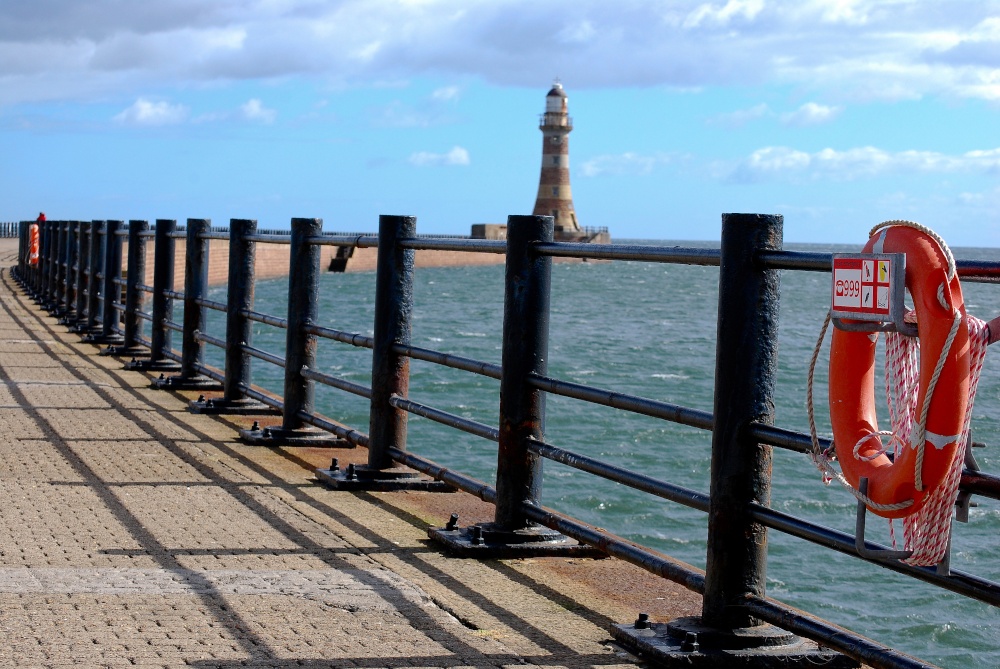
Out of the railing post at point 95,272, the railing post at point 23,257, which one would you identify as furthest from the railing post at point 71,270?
the railing post at point 23,257

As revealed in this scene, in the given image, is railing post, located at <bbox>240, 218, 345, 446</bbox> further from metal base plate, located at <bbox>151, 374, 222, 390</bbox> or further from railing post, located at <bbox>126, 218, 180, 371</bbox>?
railing post, located at <bbox>126, 218, 180, 371</bbox>

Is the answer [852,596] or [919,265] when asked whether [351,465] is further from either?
[852,596]

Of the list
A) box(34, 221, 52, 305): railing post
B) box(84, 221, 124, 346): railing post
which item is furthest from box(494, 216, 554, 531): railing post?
box(34, 221, 52, 305): railing post

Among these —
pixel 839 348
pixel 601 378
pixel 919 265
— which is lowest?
pixel 601 378

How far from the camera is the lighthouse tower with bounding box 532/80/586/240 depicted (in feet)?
343

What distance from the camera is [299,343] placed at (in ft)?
24.1

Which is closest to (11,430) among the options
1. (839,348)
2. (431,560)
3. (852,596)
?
(431,560)

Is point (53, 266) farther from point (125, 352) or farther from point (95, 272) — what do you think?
point (125, 352)

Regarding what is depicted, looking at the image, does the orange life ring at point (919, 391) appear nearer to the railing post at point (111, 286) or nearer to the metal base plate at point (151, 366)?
the metal base plate at point (151, 366)

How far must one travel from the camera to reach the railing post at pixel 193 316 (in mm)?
9891

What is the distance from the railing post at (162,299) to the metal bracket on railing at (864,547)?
863 cm

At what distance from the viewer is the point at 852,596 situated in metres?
10.9

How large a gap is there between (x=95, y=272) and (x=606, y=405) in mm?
12201

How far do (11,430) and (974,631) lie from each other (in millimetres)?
6908
